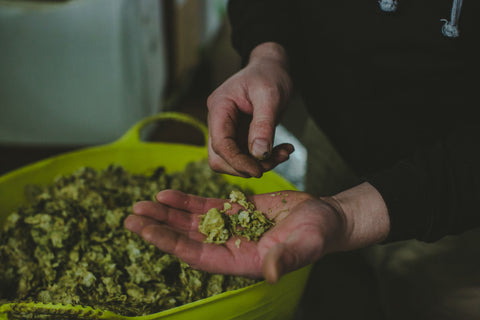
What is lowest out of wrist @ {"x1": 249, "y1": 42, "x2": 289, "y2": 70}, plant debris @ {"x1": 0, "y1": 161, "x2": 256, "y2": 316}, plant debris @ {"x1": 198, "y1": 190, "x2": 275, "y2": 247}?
plant debris @ {"x1": 0, "y1": 161, "x2": 256, "y2": 316}

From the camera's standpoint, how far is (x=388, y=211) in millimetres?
742

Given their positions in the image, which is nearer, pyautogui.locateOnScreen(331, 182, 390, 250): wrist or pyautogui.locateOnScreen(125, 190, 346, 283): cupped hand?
pyautogui.locateOnScreen(125, 190, 346, 283): cupped hand

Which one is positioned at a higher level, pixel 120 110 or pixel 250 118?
pixel 250 118

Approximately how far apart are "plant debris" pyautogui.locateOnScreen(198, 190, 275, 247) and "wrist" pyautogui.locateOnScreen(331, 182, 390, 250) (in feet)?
0.52

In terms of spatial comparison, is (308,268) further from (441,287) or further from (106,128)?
(106,128)

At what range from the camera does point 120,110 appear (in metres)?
1.97

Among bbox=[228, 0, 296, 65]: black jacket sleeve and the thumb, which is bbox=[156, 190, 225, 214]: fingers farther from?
bbox=[228, 0, 296, 65]: black jacket sleeve

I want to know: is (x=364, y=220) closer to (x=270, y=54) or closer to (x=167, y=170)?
(x=270, y=54)

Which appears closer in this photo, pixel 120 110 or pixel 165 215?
pixel 165 215

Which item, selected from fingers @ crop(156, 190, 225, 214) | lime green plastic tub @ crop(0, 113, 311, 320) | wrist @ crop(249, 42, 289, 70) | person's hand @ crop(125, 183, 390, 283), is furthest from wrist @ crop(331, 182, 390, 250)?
wrist @ crop(249, 42, 289, 70)

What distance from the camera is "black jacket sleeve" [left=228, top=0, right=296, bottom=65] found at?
3.69ft

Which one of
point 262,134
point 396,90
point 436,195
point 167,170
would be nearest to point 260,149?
point 262,134

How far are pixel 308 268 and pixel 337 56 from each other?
641 mm

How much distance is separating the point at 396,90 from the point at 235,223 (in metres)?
0.61
